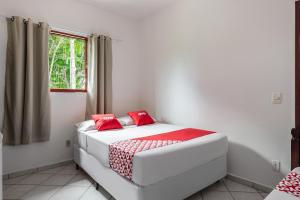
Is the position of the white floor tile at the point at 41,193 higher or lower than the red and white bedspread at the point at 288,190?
lower

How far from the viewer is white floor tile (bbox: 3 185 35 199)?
6.82 ft

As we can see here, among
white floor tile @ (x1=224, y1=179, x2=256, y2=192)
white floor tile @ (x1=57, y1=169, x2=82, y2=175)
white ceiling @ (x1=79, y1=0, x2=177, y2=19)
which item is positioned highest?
white ceiling @ (x1=79, y1=0, x2=177, y2=19)

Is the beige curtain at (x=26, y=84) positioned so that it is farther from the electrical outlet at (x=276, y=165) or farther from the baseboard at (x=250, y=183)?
the electrical outlet at (x=276, y=165)

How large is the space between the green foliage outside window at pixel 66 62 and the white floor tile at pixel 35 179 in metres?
1.30

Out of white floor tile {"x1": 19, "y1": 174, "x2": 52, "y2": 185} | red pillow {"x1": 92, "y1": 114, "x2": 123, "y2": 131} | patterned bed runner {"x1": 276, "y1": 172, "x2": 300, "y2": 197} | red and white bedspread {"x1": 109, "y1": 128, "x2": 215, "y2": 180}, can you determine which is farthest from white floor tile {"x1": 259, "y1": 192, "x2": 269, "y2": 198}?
white floor tile {"x1": 19, "y1": 174, "x2": 52, "y2": 185}

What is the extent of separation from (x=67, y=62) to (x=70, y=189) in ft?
6.56

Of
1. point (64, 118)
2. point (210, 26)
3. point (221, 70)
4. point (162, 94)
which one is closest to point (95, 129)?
point (64, 118)

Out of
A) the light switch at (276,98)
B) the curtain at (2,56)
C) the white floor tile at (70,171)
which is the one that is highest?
the curtain at (2,56)

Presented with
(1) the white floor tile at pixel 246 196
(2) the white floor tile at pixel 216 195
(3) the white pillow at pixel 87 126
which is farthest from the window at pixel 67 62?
(1) the white floor tile at pixel 246 196

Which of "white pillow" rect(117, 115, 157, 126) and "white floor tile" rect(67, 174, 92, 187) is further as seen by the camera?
"white pillow" rect(117, 115, 157, 126)

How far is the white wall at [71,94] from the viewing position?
2.59m

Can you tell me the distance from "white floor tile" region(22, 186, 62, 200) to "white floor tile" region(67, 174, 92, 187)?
7.1 inches

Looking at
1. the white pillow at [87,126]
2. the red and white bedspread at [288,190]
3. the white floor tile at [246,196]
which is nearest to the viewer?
the red and white bedspread at [288,190]

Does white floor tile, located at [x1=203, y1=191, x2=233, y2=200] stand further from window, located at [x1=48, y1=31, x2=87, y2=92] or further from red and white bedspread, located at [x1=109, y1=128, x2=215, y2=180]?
window, located at [x1=48, y1=31, x2=87, y2=92]
